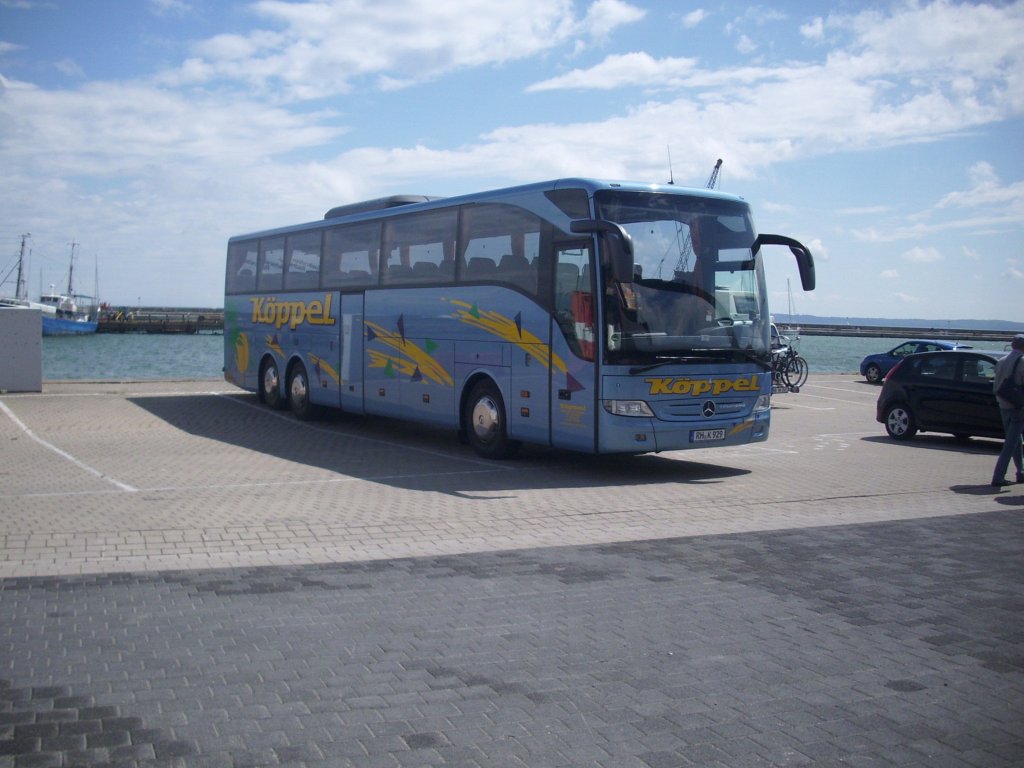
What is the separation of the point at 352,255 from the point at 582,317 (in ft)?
22.5

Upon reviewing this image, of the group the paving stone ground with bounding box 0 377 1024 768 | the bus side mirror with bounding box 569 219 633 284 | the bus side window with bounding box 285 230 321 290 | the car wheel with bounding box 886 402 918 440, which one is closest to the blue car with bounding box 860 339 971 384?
the car wheel with bounding box 886 402 918 440

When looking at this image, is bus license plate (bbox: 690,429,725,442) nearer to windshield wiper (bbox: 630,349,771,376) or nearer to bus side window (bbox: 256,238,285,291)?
windshield wiper (bbox: 630,349,771,376)

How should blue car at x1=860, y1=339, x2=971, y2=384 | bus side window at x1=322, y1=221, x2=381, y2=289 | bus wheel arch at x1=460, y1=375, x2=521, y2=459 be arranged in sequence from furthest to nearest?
blue car at x1=860, y1=339, x2=971, y2=384 < bus side window at x1=322, y1=221, x2=381, y2=289 < bus wheel arch at x1=460, y1=375, x2=521, y2=459

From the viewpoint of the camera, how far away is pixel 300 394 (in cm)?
2081

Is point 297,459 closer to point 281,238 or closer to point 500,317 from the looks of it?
point 500,317

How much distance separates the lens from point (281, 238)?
70.8 ft

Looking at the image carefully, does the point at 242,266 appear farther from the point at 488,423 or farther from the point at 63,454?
the point at 488,423

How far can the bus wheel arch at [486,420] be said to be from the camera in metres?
14.6

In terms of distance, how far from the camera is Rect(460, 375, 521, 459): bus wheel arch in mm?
14641

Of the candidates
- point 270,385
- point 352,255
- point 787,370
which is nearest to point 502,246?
point 352,255

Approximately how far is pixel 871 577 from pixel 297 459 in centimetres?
914

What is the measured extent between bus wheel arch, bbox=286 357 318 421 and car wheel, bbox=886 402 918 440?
10.5 metres

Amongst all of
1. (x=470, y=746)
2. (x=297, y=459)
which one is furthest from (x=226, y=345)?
(x=470, y=746)

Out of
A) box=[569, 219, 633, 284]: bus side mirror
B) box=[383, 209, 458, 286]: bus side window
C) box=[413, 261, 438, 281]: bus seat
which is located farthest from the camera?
box=[413, 261, 438, 281]: bus seat
